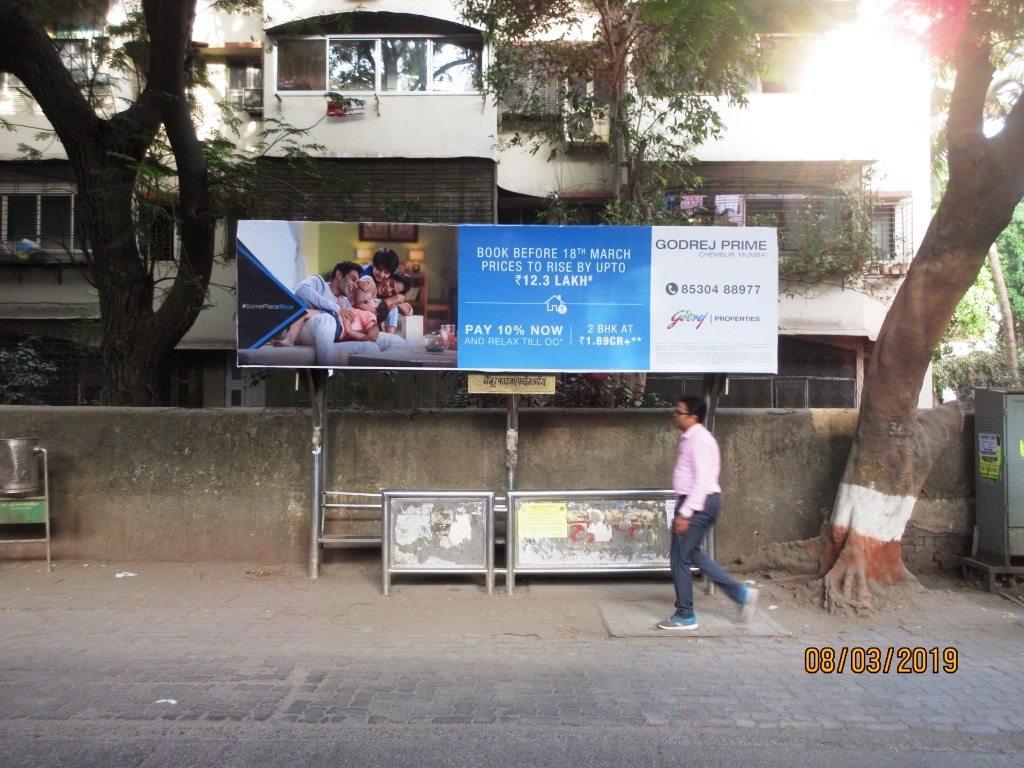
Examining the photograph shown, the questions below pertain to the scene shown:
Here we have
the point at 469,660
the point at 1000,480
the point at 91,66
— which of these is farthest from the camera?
the point at 91,66

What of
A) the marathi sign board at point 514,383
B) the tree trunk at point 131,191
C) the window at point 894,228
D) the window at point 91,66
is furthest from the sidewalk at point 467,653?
the window at point 894,228

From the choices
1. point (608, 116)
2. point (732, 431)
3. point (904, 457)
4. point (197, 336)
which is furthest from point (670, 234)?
point (197, 336)

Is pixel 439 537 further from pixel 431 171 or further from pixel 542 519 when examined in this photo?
pixel 431 171

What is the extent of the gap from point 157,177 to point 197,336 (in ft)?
22.3

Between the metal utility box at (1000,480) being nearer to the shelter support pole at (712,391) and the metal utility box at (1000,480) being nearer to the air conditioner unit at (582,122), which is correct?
the shelter support pole at (712,391)

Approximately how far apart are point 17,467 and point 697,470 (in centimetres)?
609

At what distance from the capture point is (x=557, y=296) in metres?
6.70

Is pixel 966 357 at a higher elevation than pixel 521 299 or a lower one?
lower

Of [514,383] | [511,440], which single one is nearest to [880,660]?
[511,440]

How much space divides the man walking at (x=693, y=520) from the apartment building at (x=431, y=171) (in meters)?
6.81

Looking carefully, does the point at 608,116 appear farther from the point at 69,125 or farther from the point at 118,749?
the point at 118,749

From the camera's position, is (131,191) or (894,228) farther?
(894,228)

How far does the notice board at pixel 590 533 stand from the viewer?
22.1ft

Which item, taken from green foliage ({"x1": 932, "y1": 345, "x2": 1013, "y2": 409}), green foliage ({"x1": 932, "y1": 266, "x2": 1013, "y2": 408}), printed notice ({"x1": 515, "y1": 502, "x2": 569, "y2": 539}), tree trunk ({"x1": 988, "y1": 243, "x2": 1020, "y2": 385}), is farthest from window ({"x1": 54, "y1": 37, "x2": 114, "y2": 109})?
green foliage ({"x1": 932, "y1": 345, "x2": 1013, "y2": 409})
